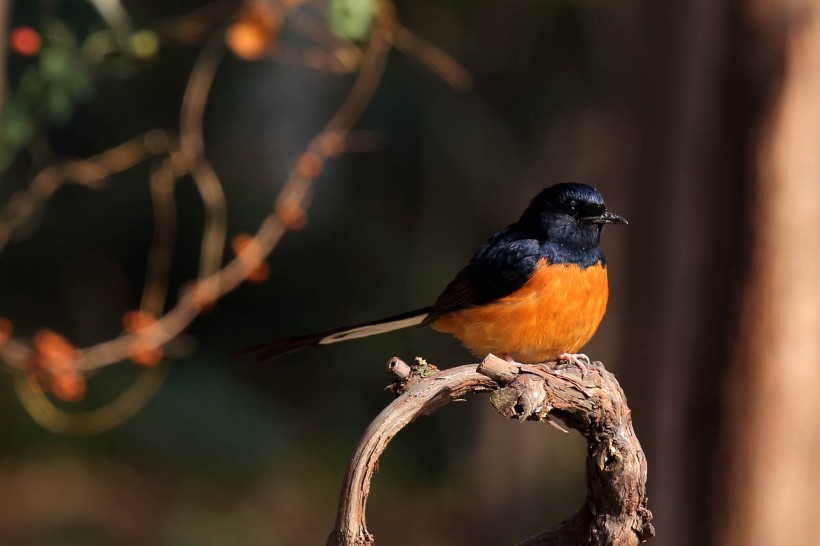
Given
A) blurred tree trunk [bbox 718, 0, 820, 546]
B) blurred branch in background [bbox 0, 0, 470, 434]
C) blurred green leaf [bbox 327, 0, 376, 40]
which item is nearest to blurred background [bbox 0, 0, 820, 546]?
blurred tree trunk [bbox 718, 0, 820, 546]

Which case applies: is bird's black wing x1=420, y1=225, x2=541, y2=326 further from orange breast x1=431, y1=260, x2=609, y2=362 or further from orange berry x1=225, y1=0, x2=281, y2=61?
orange berry x1=225, y1=0, x2=281, y2=61

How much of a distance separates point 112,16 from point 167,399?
19.7ft

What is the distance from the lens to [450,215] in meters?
10.3

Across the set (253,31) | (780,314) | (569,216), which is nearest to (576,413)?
(569,216)

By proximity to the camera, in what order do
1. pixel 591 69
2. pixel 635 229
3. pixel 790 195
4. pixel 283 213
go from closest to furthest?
pixel 283 213, pixel 790 195, pixel 635 229, pixel 591 69

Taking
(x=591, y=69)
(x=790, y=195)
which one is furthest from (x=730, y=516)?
(x=591, y=69)

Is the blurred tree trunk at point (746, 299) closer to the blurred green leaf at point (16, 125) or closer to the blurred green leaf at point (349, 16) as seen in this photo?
the blurred green leaf at point (349, 16)

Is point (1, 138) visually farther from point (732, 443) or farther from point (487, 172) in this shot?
point (487, 172)

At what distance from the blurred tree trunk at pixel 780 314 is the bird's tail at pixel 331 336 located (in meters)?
1.79

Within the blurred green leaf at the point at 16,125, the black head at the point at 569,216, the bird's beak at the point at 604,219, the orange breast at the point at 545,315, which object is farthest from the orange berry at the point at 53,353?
the bird's beak at the point at 604,219

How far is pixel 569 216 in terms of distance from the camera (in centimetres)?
371

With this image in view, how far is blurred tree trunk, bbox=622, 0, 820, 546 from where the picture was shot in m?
5.03

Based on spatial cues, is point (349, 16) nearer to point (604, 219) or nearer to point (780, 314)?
point (604, 219)

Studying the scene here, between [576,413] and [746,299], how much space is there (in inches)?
109
